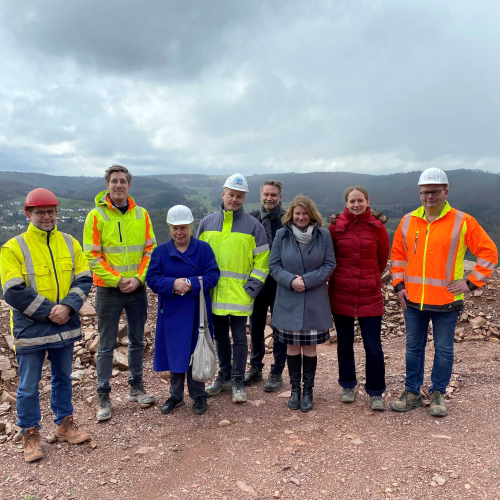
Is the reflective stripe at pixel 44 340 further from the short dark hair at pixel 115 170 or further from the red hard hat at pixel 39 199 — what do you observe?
the short dark hair at pixel 115 170

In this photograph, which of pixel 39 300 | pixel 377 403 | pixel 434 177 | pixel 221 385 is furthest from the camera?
pixel 221 385

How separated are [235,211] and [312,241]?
1.08 meters

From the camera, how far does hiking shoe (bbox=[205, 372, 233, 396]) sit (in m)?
5.30

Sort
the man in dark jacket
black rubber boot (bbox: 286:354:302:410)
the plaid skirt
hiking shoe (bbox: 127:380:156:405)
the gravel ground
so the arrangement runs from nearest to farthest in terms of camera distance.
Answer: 1. the gravel ground
2. the plaid skirt
3. black rubber boot (bbox: 286:354:302:410)
4. hiking shoe (bbox: 127:380:156:405)
5. the man in dark jacket

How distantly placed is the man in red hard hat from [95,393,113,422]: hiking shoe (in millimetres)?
483

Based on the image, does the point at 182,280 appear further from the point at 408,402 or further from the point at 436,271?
the point at 408,402

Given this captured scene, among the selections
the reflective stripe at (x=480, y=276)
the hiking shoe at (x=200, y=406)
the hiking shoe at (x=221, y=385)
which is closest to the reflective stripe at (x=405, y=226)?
the reflective stripe at (x=480, y=276)

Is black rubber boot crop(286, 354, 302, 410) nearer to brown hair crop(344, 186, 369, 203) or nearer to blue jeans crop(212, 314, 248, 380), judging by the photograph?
blue jeans crop(212, 314, 248, 380)

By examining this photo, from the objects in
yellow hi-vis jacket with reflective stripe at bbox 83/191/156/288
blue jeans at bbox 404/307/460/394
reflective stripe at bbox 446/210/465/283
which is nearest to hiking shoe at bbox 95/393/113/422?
yellow hi-vis jacket with reflective stripe at bbox 83/191/156/288

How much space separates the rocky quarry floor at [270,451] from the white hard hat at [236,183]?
2915mm

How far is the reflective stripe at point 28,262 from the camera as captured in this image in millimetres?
3922

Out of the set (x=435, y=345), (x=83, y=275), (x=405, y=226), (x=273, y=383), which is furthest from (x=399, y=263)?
(x=83, y=275)

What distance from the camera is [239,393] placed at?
16.5 feet

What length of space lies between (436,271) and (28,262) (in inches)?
181
